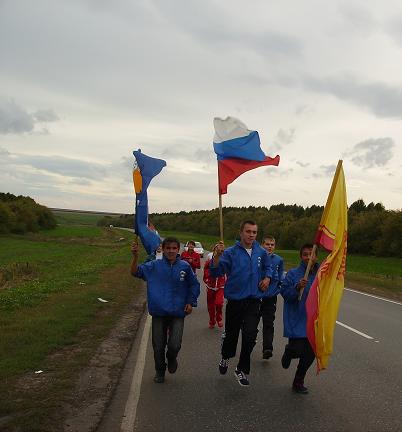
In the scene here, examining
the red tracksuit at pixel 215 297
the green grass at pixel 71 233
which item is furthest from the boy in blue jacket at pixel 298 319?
the green grass at pixel 71 233

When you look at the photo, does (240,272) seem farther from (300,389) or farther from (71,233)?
(71,233)

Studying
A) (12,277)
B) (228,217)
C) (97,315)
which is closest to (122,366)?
(97,315)

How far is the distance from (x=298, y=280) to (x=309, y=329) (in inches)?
25.0

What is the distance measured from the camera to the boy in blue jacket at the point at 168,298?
6.18 metres

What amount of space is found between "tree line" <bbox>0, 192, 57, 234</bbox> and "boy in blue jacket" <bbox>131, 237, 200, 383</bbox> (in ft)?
267

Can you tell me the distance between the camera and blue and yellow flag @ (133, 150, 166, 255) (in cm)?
677

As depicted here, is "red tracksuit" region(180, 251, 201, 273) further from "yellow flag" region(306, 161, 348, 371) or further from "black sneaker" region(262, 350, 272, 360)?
"yellow flag" region(306, 161, 348, 371)

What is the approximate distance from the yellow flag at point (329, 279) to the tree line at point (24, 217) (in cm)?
8258

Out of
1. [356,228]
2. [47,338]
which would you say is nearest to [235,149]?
[47,338]

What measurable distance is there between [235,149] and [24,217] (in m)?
88.5

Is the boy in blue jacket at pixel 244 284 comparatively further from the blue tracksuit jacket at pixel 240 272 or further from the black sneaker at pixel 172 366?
the black sneaker at pixel 172 366

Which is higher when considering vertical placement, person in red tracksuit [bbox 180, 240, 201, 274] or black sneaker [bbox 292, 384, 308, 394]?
person in red tracksuit [bbox 180, 240, 201, 274]

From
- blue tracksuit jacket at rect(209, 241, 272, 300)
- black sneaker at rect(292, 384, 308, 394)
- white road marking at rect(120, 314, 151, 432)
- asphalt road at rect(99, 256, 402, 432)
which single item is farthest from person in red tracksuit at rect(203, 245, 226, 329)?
black sneaker at rect(292, 384, 308, 394)

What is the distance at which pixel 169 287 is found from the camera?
6.20m
